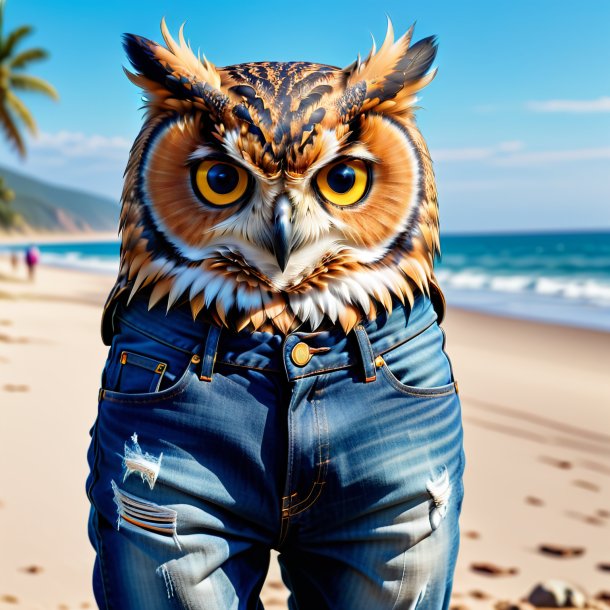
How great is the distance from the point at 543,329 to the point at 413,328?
31.5 ft

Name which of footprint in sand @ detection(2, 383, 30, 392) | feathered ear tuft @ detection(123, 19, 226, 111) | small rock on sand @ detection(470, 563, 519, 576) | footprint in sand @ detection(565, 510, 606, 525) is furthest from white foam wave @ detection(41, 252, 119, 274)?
feathered ear tuft @ detection(123, 19, 226, 111)

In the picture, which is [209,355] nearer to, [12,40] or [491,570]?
[491,570]

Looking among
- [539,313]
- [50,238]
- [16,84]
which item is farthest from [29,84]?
[50,238]

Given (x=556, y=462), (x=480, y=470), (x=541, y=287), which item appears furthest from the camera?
(x=541, y=287)

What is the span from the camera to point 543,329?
10.2 meters

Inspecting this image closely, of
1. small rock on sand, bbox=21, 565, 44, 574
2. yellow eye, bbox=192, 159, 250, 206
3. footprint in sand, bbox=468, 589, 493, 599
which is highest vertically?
yellow eye, bbox=192, 159, 250, 206

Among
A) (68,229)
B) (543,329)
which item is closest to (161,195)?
(543,329)

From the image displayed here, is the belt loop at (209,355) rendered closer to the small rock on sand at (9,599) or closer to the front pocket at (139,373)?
the front pocket at (139,373)

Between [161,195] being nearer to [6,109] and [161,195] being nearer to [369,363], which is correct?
[369,363]

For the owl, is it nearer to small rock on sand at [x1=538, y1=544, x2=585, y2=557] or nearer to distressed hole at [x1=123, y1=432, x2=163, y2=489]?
distressed hole at [x1=123, y1=432, x2=163, y2=489]

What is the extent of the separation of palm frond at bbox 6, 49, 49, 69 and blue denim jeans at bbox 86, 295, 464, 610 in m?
19.0

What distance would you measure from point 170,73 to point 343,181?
11.6 inches

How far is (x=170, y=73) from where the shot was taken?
3.46 ft

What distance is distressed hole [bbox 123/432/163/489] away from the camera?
1.04 meters
